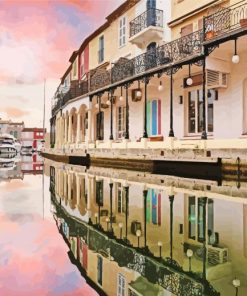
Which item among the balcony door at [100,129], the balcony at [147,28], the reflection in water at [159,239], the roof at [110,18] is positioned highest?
the roof at [110,18]

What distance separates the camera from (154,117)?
75.9 feet

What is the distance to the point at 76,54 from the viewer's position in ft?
135

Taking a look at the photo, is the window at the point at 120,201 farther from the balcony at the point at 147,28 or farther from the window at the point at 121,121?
the window at the point at 121,121

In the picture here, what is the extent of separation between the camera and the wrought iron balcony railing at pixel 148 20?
22.9 meters

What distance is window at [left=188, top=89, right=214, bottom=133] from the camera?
18.7 m

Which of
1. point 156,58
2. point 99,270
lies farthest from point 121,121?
point 99,270

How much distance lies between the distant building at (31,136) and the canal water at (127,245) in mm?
118445

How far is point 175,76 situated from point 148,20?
4.72 meters

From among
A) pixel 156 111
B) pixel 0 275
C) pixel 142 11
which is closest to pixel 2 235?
pixel 0 275

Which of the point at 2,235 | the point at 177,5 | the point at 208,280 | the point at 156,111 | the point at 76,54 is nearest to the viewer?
the point at 208,280

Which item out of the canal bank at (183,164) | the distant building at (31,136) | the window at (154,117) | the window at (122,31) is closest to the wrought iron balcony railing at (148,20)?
the window at (122,31)

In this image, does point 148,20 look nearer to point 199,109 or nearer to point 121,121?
point 199,109

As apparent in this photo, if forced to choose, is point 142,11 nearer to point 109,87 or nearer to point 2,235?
point 109,87

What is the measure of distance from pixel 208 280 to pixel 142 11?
23.3 metres
